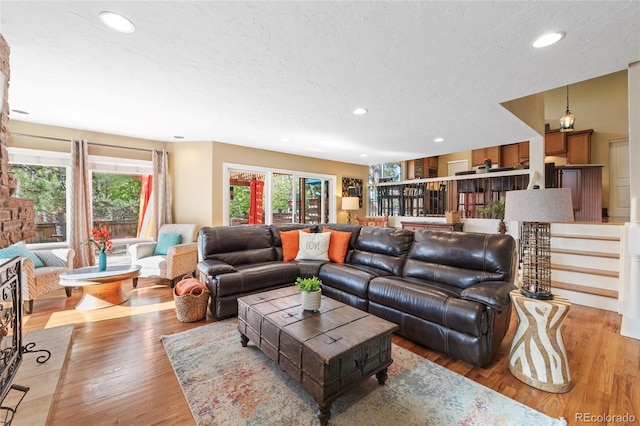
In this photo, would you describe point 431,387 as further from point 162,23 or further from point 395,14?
point 162,23

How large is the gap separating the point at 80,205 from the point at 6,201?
9.97 ft

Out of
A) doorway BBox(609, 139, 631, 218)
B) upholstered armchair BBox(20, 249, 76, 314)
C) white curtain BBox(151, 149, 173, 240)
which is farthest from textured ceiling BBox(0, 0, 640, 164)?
doorway BBox(609, 139, 631, 218)

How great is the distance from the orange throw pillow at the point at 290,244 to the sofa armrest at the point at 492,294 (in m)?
2.29

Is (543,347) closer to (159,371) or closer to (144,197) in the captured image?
(159,371)

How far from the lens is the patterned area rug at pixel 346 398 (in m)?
1.53

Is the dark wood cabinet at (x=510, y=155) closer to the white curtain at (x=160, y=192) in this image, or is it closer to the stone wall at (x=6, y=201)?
the white curtain at (x=160, y=192)

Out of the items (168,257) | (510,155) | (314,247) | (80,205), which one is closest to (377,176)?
(510,155)

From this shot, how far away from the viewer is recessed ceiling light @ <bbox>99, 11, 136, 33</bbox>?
1.65 m

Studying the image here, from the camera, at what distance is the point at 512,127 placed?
3.97 m

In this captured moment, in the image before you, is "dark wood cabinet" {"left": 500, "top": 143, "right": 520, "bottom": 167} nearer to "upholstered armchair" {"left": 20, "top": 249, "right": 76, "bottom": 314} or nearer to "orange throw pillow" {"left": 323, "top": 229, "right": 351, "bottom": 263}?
"orange throw pillow" {"left": 323, "top": 229, "right": 351, "bottom": 263}

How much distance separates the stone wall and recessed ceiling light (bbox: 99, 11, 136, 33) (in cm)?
63

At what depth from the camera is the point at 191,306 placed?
9.16ft

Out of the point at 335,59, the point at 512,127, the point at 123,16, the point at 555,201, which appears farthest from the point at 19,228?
the point at 512,127

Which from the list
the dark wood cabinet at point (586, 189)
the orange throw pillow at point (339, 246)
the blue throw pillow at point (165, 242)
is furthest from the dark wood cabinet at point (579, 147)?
the blue throw pillow at point (165, 242)
